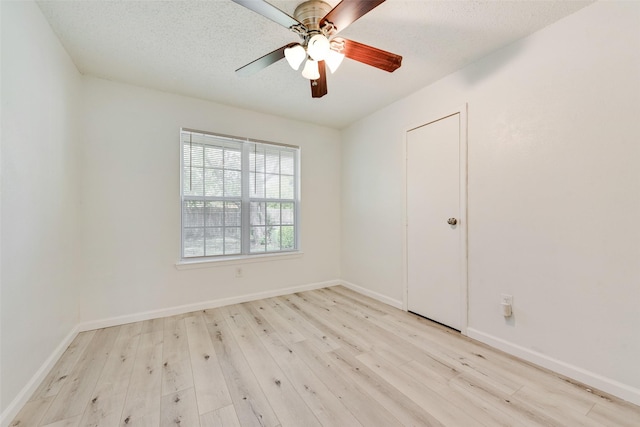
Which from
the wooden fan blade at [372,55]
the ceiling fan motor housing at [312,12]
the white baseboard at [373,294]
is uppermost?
the ceiling fan motor housing at [312,12]

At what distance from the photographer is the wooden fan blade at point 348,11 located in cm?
126

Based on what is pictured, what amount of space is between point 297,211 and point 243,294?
1317 mm

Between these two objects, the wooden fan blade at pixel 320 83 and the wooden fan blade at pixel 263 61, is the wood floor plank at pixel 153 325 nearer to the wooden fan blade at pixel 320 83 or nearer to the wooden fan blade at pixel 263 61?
the wooden fan blade at pixel 263 61

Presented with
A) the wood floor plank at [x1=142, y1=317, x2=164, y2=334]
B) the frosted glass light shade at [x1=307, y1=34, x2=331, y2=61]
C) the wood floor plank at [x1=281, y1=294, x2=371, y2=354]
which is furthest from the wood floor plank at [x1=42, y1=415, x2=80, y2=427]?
the frosted glass light shade at [x1=307, y1=34, x2=331, y2=61]

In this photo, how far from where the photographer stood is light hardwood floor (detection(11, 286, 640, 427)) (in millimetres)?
1395

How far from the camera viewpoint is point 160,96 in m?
2.80

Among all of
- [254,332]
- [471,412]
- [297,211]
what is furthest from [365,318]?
[297,211]

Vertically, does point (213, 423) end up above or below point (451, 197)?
below

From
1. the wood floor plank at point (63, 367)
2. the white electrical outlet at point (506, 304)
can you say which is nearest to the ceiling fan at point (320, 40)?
the white electrical outlet at point (506, 304)

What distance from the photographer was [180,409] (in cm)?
145

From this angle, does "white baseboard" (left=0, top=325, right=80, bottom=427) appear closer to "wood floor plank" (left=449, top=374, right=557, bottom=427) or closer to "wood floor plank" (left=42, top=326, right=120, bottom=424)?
"wood floor plank" (left=42, top=326, right=120, bottom=424)

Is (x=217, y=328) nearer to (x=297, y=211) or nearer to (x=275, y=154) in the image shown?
(x=297, y=211)

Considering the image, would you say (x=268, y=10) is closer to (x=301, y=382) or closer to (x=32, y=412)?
(x=301, y=382)

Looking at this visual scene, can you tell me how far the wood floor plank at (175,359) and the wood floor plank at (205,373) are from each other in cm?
4
